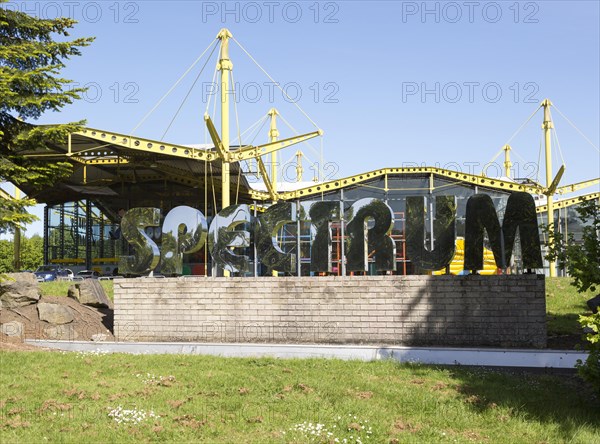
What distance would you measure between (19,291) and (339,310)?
10.5 m

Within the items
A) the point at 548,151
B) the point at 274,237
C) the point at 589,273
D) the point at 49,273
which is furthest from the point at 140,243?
the point at 49,273

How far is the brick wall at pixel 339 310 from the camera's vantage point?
17.0m

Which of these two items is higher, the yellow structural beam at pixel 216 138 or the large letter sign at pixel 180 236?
the yellow structural beam at pixel 216 138

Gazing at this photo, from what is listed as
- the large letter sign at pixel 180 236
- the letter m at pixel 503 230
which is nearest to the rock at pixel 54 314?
the large letter sign at pixel 180 236

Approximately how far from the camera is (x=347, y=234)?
63.1 feet

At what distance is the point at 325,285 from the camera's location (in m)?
18.3

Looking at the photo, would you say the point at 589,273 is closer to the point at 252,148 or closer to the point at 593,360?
Answer: the point at 593,360

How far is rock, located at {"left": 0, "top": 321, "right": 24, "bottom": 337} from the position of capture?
738 inches

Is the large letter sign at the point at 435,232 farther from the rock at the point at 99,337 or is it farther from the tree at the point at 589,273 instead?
the rock at the point at 99,337

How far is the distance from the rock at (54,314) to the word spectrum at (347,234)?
259 centimetres

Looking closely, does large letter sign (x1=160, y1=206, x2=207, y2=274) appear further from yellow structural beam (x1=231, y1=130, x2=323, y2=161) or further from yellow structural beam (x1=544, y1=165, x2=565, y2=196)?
yellow structural beam (x1=544, y1=165, x2=565, y2=196)

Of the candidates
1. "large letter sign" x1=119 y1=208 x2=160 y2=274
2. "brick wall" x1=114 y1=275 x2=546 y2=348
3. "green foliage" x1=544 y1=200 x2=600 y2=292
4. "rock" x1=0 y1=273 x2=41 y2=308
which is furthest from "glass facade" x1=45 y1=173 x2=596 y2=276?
"green foliage" x1=544 y1=200 x2=600 y2=292

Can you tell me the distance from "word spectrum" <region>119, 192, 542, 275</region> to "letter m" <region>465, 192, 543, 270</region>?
3 cm

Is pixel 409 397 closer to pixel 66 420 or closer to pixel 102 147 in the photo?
pixel 66 420
